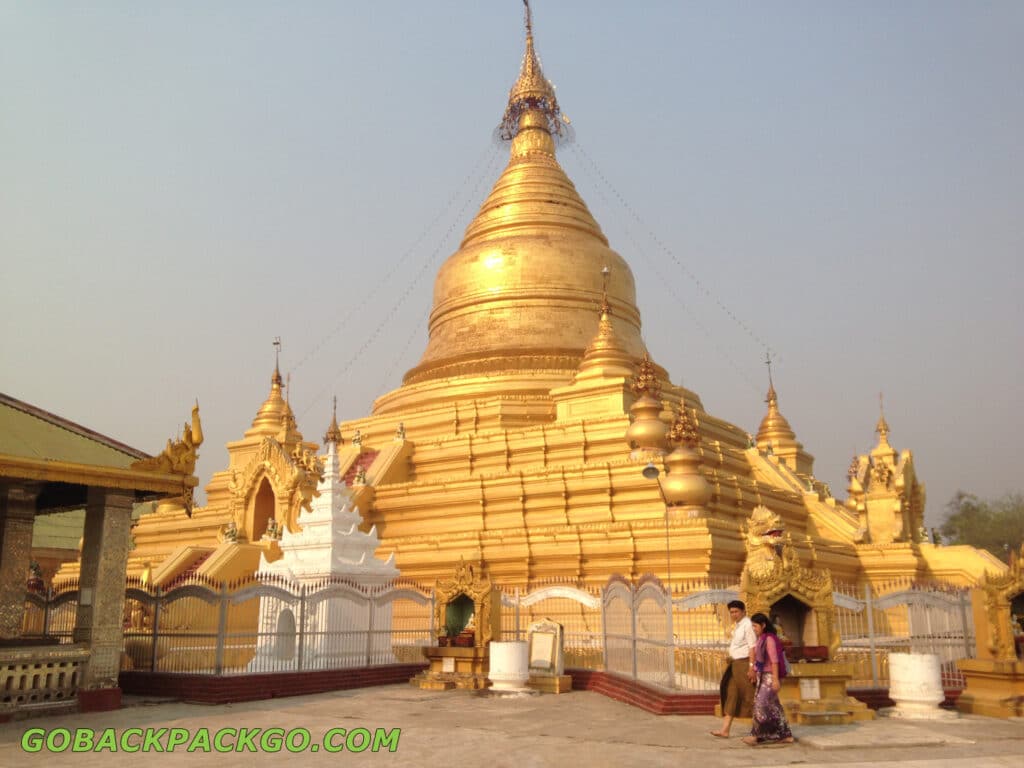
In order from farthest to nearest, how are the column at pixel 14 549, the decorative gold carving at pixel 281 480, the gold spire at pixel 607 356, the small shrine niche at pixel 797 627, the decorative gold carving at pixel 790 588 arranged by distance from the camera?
the gold spire at pixel 607 356
the decorative gold carving at pixel 281 480
the column at pixel 14 549
the decorative gold carving at pixel 790 588
the small shrine niche at pixel 797 627

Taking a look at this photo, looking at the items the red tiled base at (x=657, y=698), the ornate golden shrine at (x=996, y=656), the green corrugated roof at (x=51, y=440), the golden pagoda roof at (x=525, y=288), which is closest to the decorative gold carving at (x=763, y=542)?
the red tiled base at (x=657, y=698)

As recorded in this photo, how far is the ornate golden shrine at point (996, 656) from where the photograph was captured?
1081 cm

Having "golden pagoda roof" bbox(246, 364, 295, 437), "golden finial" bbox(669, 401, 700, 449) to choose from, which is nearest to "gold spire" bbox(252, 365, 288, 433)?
"golden pagoda roof" bbox(246, 364, 295, 437)

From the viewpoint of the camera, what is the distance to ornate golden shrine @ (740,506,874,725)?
33.1ft

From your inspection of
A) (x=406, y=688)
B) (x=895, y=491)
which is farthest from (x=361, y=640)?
(x=895, y=491)

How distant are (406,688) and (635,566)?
7.27 meters

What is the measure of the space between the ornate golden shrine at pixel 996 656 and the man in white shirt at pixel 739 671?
3.75 m

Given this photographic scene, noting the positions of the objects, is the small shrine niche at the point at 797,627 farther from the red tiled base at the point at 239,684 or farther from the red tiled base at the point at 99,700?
the red tiled base at the point at 99,700

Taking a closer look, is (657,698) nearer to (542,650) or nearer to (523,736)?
(523,736)

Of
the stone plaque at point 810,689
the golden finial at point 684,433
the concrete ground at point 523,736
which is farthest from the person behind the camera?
the golden finial at point 684,433

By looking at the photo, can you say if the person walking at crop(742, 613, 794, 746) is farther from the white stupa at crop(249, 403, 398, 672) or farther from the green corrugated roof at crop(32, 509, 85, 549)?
the green corrugated roof at crop(32, 509, 85, 549)

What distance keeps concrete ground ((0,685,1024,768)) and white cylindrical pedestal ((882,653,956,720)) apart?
0.35 m

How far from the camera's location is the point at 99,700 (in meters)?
11.0

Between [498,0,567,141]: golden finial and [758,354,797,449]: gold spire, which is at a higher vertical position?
[498,0,567,141]: golden finial
